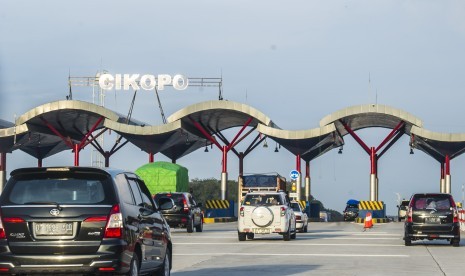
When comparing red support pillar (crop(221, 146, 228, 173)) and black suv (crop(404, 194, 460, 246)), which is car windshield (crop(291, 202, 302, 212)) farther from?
red support pillar (crop(221, 146, 228, 173))

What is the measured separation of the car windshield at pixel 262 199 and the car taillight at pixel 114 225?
20876 millimetres

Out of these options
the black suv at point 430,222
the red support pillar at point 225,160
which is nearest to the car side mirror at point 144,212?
the black suv at point 430,222

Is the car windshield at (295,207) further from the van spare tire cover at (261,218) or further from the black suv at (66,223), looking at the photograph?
the black suv at (66,223)

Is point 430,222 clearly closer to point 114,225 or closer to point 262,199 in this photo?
point 262,199

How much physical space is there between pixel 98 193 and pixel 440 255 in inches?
570

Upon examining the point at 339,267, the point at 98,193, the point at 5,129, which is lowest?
the point at 339,267

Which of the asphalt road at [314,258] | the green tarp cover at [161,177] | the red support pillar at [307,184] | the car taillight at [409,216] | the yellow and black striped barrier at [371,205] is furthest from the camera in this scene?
the red support pillar at [307,184]

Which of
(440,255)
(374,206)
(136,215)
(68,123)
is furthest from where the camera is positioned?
(68,123)

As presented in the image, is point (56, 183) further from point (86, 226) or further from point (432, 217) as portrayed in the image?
point (432, 217)

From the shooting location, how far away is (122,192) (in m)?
13.7

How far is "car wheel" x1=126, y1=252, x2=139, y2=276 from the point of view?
13.5 meters

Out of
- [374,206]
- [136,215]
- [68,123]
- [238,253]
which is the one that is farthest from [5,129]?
[136,215]

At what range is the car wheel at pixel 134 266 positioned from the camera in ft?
44.3

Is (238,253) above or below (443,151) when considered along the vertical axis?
below
